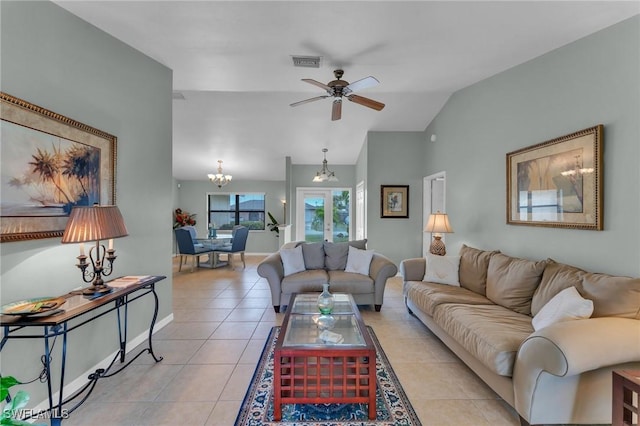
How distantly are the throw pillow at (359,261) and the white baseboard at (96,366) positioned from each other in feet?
7.80

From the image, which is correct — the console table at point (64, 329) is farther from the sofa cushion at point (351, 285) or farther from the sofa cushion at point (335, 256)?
the sofa cushion at point (335, 256)

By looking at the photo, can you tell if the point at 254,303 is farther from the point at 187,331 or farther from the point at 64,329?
the point at 64,329

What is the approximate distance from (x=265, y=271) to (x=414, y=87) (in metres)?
3.05

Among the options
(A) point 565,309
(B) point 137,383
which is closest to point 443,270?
(A) point 565,309

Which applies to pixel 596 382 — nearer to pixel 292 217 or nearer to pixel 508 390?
pixel 508 390

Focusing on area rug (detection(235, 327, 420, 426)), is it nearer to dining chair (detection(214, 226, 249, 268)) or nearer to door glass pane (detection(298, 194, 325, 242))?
dining chair (detection(214, 226, 249, 268))

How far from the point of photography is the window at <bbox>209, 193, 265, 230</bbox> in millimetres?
8781

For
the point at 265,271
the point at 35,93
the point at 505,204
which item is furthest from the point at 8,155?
the point at 505,204

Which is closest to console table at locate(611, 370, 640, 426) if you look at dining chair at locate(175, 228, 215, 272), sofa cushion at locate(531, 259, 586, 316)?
sofa cushion at locate(531, 259, 586, 316)

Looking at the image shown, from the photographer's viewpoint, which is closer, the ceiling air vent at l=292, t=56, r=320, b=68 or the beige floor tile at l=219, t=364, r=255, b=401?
the beige floor tile at l=219, t=364, r=255, b=401

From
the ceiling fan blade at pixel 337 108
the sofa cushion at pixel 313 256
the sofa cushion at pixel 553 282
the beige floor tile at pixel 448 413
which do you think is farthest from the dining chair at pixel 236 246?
the sofa cushion at pixel 553 282

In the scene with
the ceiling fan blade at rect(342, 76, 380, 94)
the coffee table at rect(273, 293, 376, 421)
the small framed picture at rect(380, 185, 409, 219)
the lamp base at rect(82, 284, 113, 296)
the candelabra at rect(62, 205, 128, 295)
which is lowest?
the coffee table at rect(273, 293, 376, 421)

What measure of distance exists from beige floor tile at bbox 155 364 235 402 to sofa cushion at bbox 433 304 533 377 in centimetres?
189

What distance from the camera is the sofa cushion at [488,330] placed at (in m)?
1.82
